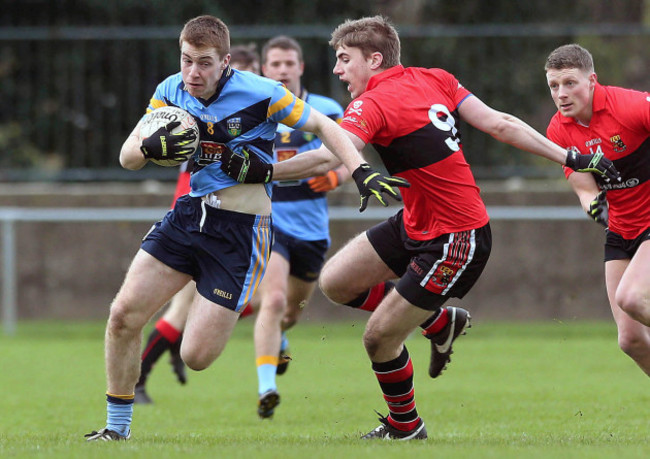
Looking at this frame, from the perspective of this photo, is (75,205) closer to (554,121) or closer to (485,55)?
(485,55)

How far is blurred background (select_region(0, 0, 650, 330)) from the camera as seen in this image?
47.0 feet

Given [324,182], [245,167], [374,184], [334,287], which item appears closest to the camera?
[374,184]

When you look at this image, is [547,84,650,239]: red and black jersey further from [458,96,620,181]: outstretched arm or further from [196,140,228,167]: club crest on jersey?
[196,140,228,167]: club crest on jersey

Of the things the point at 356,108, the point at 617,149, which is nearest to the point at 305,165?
the point at 356,108

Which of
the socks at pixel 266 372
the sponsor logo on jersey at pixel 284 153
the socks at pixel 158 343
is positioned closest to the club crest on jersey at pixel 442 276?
the socks at pixel 266 372

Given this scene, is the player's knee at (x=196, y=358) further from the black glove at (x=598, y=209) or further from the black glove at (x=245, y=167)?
the black glove at (x=598, y=209)

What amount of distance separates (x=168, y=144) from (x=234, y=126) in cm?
59

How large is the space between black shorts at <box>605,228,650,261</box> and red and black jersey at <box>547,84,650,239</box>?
35mm

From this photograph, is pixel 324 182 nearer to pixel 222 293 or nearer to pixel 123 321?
pixel 222 293

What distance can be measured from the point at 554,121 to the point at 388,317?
6.19ft

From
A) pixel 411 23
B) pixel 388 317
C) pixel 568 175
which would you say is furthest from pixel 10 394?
pixel 411 23

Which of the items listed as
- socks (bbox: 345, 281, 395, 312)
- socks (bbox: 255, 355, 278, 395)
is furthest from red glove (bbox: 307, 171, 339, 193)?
socks (bbox: 345, 281, 395, 312)

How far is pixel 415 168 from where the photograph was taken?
6.68 metres

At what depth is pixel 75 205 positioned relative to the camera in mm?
14656
